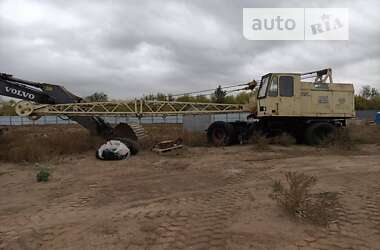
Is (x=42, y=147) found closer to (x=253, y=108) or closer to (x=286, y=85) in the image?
(x=253, y=108)

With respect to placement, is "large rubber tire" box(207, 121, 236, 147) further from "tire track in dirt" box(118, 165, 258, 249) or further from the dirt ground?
"tire track in dirt" box(118, 165, 258, 249)

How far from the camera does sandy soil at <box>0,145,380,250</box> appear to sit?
189 inches

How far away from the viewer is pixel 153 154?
44.9ft

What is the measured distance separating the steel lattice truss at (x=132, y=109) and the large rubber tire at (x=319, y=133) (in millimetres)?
2873

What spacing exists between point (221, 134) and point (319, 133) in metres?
3.92

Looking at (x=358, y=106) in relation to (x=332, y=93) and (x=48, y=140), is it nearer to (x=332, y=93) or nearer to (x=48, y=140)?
(x=332, y=93)

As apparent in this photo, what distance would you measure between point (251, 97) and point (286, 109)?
1945 mm

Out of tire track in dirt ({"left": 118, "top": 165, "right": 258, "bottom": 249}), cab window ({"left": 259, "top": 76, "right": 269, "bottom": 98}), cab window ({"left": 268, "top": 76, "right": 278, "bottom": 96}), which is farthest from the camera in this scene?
cab window ({"left": 259, "top": 76, "right": 269, "bottom": 98})

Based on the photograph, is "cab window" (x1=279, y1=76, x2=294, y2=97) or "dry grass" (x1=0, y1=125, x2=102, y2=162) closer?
"dry grass" (x1=0, y1=125, x2=102, y2=162)

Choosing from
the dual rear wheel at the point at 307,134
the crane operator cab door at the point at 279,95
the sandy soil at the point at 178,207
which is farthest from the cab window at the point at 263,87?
the sandy soil at the point at 178,207

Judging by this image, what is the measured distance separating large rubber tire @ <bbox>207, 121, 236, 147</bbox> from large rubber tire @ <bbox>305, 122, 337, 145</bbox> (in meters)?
3.00

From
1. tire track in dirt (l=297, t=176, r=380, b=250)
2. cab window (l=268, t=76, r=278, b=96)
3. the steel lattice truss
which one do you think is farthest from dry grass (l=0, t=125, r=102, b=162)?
tire track in dirt (l=297, t=176, r=380, b=250)

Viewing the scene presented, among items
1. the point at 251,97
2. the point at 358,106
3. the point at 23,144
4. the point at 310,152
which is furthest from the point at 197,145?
the point at 358,106

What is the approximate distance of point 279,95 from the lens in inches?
614
